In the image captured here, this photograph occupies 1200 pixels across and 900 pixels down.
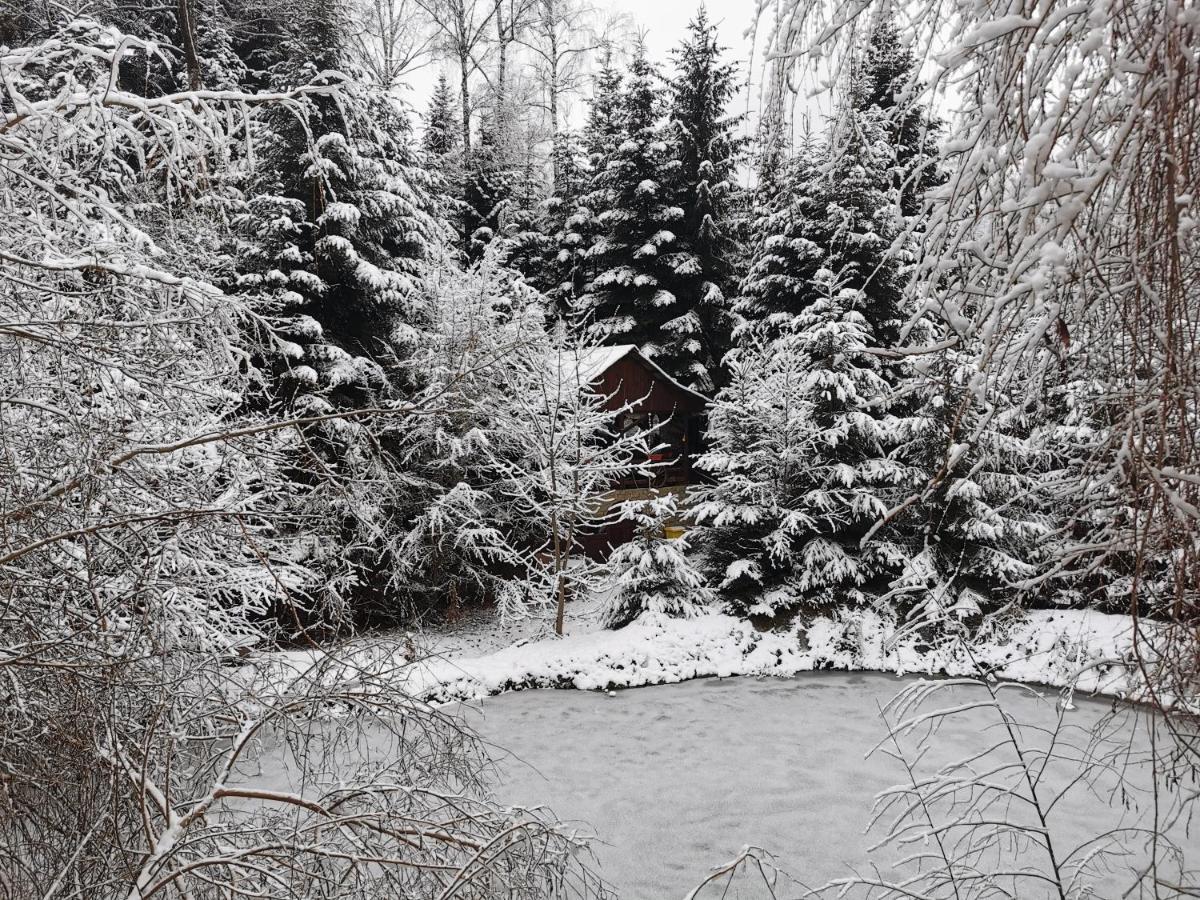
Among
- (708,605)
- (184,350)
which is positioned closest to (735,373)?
(708,605)

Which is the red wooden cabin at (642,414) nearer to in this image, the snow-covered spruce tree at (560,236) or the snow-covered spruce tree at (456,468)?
the snow-covered spruce tree at (456,468)

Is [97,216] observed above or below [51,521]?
above

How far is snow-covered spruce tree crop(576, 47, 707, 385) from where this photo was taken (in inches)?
706

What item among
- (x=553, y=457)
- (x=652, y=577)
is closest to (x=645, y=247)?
(x=553, y=457)

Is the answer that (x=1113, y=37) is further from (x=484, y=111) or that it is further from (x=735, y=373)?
(x=484, y=111)

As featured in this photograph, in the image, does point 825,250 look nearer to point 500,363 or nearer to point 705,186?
point 705,186

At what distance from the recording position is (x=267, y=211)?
11.1 meters

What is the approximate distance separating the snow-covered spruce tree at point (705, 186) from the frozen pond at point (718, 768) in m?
9.96

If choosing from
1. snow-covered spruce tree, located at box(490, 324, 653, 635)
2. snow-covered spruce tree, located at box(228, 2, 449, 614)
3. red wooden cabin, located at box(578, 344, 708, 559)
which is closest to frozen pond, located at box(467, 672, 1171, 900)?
snow-covered spruce tree, located at box(490, 324, 653, 635)

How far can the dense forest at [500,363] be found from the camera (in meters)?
1.78

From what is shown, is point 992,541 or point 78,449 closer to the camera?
point 78,449

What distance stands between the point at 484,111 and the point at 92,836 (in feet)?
75.9

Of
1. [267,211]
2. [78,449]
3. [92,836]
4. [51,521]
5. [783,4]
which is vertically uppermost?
[267,211]

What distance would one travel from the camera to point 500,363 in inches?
379
